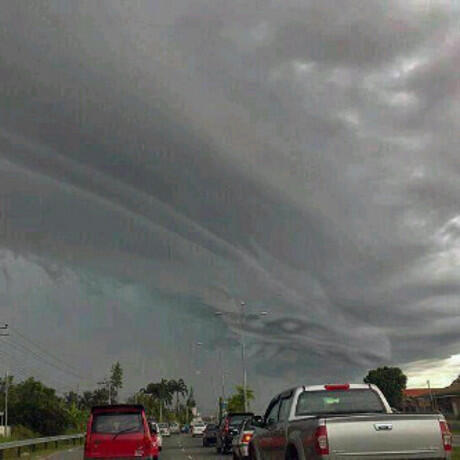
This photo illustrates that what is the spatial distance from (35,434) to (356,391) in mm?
68796

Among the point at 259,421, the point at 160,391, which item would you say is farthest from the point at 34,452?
the point at 160,391

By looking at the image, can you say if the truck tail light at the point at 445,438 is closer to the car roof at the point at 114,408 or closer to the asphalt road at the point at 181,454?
the car roof at the point at 114,408

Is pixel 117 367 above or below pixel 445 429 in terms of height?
above

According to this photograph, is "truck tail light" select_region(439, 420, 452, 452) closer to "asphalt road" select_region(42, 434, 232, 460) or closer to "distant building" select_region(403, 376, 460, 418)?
"asphalt road" select_region(42, 434, 232, 460)

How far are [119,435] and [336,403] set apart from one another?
836 cm

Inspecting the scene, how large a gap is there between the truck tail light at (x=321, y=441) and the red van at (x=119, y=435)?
32.7 ft

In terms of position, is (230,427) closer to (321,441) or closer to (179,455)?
(179,455)

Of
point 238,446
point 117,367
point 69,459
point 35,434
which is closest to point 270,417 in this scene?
point 238,446

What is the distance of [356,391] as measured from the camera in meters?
12.3

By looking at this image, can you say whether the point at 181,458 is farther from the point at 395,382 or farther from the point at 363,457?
the point at 395,382

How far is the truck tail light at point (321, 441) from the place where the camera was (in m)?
9.38

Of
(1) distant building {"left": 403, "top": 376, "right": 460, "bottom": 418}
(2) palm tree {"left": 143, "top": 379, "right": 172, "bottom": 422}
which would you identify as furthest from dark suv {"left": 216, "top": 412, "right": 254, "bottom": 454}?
(2) palm tree {"left": 143, "top": 379, "right": 172, "bottom": 422}

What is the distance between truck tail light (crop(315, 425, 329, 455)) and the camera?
30.8ft

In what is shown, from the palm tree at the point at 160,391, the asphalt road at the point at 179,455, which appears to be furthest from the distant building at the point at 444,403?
the palm tree at the point at 160,391
